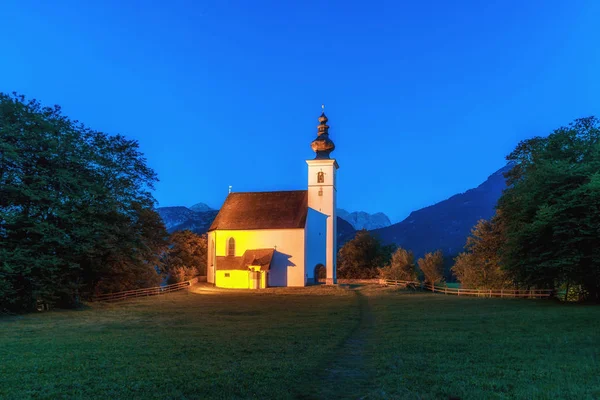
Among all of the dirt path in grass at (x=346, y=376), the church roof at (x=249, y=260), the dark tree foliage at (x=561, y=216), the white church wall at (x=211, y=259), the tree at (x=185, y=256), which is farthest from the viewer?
the tree at (x=185, y=256)

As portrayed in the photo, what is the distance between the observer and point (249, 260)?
1714 inches

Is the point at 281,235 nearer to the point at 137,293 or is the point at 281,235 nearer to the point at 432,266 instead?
the point at 137,293

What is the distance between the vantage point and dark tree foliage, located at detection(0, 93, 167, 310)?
882 inches

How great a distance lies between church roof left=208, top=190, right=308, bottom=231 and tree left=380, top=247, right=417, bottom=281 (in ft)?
58.8

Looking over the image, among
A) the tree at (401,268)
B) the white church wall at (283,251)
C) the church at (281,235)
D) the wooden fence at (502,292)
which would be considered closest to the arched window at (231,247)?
the church at (281,235)

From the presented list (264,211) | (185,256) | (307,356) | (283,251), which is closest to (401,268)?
(283,251)

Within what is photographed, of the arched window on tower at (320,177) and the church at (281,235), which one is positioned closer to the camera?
the church at (281,235)

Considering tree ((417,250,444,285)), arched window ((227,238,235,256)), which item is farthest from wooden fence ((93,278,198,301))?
tree ((417,250,444,285))

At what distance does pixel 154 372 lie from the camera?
31.2ft

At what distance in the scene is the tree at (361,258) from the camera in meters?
59.8

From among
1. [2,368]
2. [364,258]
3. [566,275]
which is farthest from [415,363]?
[364,258]

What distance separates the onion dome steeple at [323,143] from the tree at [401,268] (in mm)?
19539

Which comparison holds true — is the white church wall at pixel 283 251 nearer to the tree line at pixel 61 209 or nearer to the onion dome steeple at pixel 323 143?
the onion dome steeple at pixel 323 143

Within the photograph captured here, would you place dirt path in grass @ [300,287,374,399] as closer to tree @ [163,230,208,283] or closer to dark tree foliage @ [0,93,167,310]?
dark tree foliage @ [0,93,167,310]
